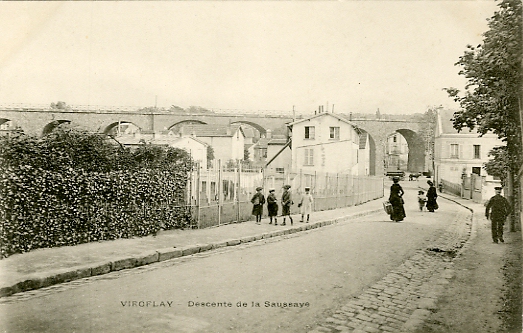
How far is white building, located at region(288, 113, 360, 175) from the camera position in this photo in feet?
116

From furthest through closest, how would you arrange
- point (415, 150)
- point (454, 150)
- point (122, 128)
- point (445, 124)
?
1. point (122, 128)
2. point (415, 150)
3. point (445, 124)
4. point (454, 150)

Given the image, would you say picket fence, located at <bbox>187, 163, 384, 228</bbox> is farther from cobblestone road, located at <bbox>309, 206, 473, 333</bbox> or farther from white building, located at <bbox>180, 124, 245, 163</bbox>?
white building, located at <bbox>180, 124, 245, 163</bbox>

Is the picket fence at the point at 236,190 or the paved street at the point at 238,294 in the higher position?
the picket fence at the point at 236,190

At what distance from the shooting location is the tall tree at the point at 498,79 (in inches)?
271

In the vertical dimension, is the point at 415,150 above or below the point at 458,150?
above

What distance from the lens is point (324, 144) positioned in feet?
117

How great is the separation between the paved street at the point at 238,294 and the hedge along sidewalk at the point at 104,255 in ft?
0.71

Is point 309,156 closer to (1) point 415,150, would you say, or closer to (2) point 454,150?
(2) point 454,150

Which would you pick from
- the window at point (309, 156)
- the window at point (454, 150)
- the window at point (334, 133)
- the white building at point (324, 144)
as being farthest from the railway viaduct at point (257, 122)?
the window at point (309, 156)

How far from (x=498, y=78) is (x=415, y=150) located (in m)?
60.9

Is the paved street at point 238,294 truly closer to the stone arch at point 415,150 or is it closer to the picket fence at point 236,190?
the picket fence at point 236,190

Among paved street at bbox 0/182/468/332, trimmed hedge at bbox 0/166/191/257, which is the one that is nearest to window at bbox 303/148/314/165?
trimmed hedge at bbox 0/166/191/257

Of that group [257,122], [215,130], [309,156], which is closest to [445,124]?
[309,156]

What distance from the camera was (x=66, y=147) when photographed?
28.5 feet
